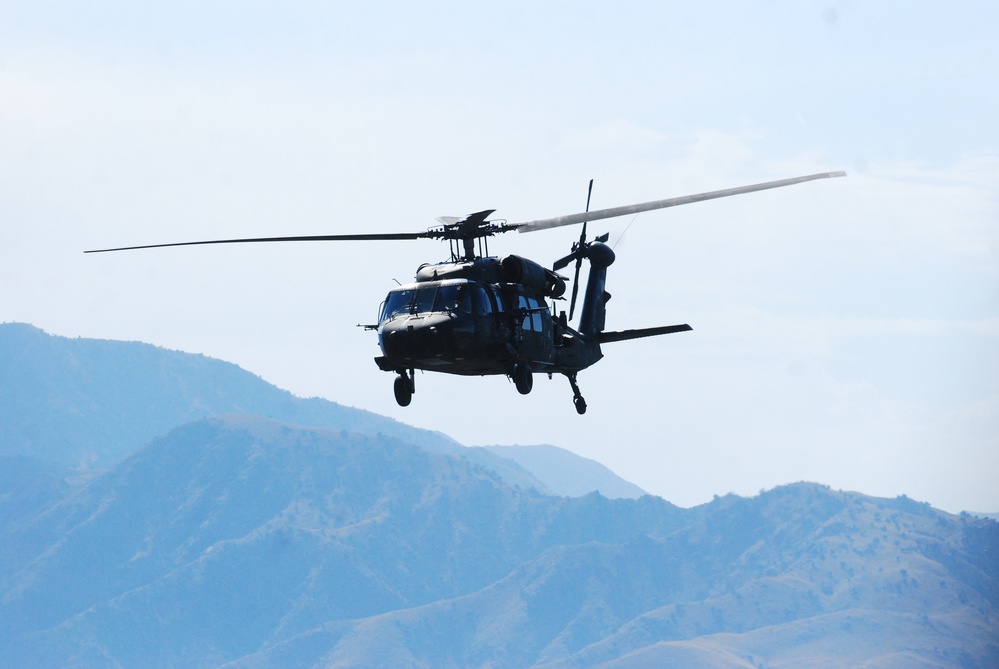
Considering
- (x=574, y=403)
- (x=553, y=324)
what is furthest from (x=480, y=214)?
(x=574, y=403)

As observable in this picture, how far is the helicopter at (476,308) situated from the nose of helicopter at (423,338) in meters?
0.03

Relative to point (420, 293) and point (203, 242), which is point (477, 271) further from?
point (203, 242)

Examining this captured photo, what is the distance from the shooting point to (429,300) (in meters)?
41.8

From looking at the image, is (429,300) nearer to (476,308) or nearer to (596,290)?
(476,308)

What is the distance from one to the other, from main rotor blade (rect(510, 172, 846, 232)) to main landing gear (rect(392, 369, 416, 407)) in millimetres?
5539

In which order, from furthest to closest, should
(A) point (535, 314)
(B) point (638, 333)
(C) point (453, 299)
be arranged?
(B) point (638, 333) < (A) point (535, 314) < (C) point (453, 299)

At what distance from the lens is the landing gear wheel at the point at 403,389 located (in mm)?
42344

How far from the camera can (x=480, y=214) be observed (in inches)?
1720

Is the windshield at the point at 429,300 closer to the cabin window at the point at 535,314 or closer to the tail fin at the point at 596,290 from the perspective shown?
the cabin window at the point at 535,314

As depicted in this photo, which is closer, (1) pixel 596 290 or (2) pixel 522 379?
(2) pixel 522 379

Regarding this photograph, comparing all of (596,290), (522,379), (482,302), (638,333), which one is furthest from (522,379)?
(596,290)

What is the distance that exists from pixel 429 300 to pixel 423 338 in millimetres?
1776

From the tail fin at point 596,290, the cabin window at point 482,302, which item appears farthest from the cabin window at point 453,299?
the tail fin at point 596,290

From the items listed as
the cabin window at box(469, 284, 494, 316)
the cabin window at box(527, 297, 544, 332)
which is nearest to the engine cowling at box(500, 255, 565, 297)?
the cabin window at box(527, 297, 544, 332)
